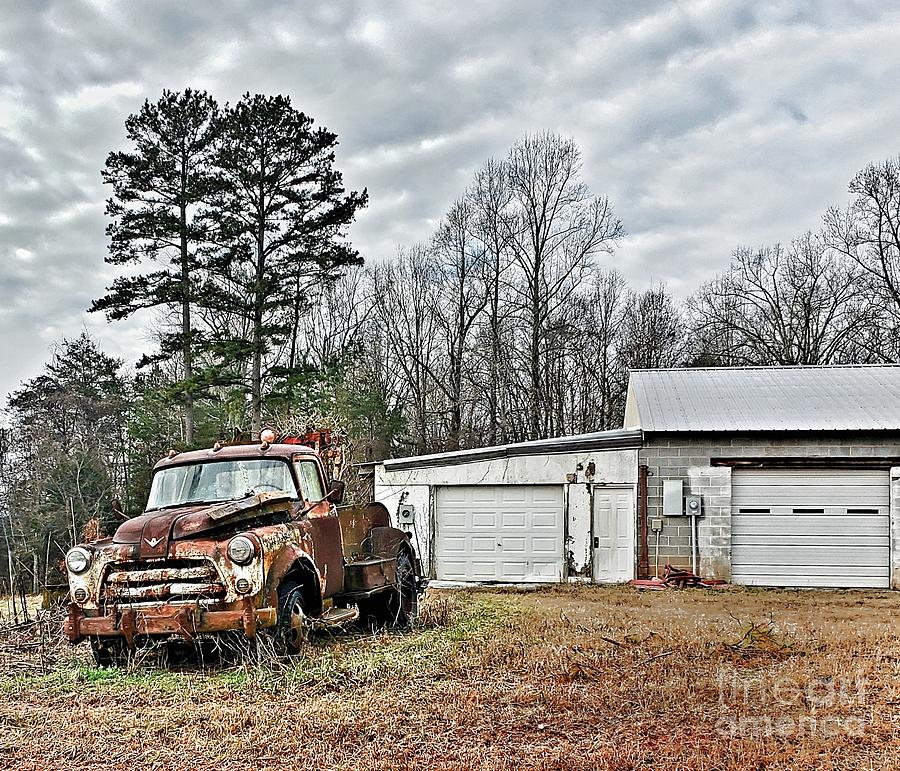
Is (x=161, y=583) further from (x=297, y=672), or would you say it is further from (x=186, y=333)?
(x=186, y=333)

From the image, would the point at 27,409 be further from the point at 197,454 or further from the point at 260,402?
the point at 197,454

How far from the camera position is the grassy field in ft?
18.7

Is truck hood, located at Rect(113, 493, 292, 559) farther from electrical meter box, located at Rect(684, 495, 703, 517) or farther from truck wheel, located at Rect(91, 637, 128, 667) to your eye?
electrical meter box, located at Rect(684, 495, 703, 517)

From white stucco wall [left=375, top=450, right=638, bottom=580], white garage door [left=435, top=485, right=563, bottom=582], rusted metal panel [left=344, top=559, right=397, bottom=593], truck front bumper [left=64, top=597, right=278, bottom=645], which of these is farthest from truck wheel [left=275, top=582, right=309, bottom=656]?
white garage door [left=435, top=485, right=563, bottom=582]

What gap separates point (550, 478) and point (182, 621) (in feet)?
33.6

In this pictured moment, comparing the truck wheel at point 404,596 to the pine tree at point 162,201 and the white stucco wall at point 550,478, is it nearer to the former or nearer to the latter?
the white stucco wall at point 550,478

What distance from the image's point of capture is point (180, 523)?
7715 mm

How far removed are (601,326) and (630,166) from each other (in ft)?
36.1

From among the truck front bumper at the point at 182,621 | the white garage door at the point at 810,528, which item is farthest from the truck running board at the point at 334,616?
the white garage door at the point at 810,528

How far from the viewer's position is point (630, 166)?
24.0 metres

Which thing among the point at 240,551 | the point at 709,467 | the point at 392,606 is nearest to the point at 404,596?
the point at 392,606

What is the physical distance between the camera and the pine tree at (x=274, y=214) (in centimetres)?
2556

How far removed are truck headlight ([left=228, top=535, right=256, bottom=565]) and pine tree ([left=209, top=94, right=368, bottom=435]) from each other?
59.1 feet

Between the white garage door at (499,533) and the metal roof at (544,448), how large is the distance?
568mm
